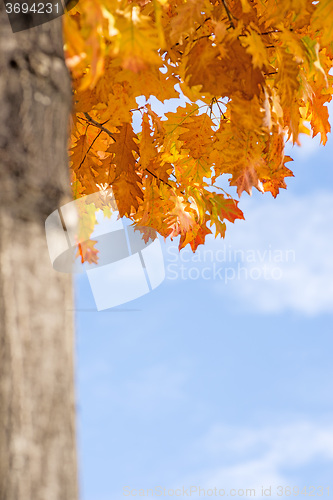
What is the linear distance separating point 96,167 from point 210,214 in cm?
133

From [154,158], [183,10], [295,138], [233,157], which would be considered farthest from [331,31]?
[154,158]

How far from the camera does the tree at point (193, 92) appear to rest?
229cm

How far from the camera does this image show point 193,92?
3689 mm

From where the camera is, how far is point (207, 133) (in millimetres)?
4375

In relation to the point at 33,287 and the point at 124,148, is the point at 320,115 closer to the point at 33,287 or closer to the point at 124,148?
the point at 124,148

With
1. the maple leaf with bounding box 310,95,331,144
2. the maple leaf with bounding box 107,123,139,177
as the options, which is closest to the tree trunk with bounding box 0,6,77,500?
the maple leaf with bounding box 107,123,139,177

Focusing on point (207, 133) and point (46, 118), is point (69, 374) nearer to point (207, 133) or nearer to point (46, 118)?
point (46, 118)

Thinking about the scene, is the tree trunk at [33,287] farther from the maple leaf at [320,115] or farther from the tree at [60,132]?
the maple leaf at [320,115]

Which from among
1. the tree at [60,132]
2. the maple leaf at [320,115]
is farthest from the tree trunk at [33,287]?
the maple leaf at [320,115]

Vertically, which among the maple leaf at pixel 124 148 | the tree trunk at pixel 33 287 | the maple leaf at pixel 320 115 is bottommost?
the tree trunk at pixel 33 287

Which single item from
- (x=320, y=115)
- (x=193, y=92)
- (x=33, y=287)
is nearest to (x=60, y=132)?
(x=33, y=287)

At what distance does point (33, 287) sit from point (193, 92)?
7.62 ft

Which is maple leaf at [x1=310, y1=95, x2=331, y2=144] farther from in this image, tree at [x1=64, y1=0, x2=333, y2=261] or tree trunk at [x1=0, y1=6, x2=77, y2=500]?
tree trunk at [x1=0, y1=6, x2=77, y2=500]

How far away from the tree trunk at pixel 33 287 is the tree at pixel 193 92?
0.18 m
